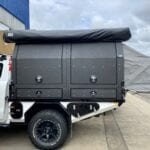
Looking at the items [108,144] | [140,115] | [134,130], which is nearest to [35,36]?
[108,144]

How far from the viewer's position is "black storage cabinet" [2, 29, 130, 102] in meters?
7.54

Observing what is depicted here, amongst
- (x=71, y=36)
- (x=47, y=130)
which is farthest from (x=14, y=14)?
(x=47, y=130)

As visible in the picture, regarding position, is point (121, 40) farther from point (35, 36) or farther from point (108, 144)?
point (108, 144)

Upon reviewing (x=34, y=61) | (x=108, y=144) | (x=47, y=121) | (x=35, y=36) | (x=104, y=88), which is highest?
(x=35, y=36)

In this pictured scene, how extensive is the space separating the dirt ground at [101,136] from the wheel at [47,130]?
315 mm

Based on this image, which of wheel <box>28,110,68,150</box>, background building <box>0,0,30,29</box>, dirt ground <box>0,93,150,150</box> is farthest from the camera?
background building <box>0,0,30,29</box>

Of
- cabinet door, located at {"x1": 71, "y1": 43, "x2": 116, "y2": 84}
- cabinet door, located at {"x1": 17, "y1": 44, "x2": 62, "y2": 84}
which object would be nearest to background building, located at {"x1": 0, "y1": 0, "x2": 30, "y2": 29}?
cabinet door, located at {"x1": 17, "y1": 44, "x2": 62, "y2": 84}

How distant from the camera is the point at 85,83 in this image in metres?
7.57

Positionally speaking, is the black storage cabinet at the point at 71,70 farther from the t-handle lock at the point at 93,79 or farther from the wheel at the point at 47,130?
the wheel at the point at 47,130

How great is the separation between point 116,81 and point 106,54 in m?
0.59

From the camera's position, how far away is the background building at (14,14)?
24.1 metres

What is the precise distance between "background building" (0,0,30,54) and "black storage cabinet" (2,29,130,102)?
50.5 ft

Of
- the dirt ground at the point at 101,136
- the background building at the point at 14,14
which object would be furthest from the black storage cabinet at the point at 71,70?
the background building at the point at 14,14

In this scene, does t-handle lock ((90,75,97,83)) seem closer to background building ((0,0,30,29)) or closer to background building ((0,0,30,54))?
background building ((0,0,30,54))
